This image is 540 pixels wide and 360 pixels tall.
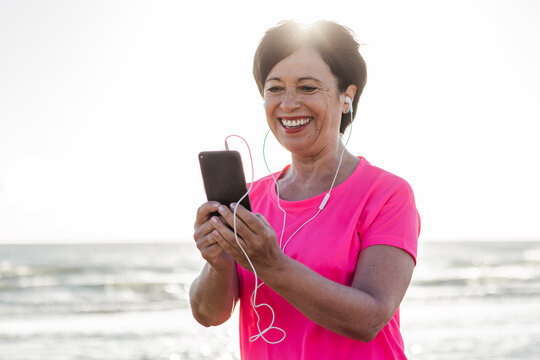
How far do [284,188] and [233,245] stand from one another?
23.3 inches

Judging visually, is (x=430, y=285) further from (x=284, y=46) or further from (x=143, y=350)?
(x=284, y=46)

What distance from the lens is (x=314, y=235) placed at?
2115 millimetres

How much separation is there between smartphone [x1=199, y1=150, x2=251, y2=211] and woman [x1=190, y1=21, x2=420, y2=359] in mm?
68

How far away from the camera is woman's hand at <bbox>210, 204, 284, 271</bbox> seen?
1798 mm

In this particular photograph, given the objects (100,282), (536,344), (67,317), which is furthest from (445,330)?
(100,282)

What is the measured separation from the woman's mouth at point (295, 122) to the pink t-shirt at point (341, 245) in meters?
0.25

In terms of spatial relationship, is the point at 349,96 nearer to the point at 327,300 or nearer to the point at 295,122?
the point at 295,122

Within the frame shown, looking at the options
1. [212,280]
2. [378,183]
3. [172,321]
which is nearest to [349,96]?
[378,183]

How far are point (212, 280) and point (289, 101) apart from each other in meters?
0.68

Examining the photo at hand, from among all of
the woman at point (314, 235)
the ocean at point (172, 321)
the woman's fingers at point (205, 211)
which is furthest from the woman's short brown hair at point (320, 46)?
the ocean at point (172, 321)

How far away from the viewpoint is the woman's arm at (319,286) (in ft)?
5.96

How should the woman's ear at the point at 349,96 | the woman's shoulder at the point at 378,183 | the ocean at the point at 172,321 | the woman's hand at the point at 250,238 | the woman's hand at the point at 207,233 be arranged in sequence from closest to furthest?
the woman's hand at the point at 250,238 → the woman's hand at the point at 207,233 → the woman's shoulder at the point at 378,183 → the woman's ear at the point at 349,96 → the ocean at the point at 172,321

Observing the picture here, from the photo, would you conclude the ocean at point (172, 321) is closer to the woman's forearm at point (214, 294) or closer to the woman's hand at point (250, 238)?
the woman's forearm at point (214, 294)

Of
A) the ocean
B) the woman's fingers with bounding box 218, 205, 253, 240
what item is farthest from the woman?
the ocean
